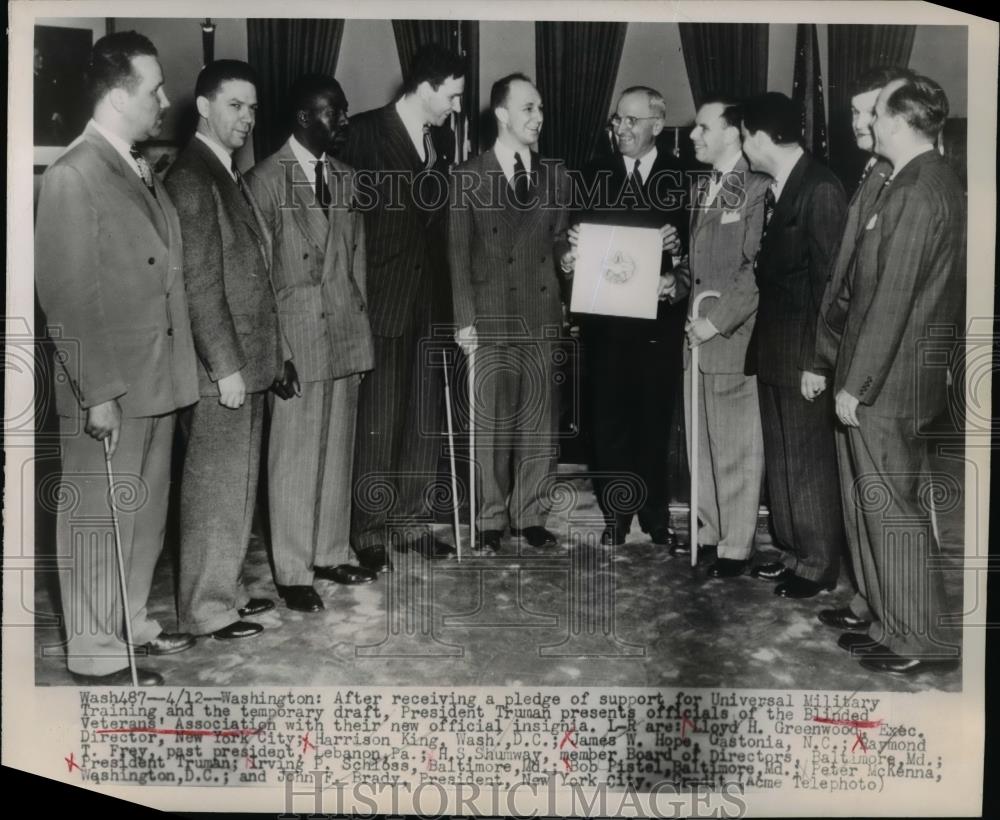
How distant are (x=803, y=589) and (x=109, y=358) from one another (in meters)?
2.53

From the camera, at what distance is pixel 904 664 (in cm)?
390

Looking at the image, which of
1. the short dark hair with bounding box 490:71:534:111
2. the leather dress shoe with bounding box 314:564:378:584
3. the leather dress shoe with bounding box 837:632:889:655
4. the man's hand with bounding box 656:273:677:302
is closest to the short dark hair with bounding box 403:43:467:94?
the short dark hair with bounding box 490:71:534:111

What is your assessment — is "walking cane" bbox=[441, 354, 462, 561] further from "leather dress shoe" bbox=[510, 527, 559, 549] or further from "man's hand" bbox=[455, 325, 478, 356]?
"leather dress shoe" bbox=[510, 527, 559, 549]

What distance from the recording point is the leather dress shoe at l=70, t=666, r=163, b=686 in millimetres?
3865

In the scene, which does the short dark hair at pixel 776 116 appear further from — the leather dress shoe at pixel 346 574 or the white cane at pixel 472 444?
the leather dress shoe at pixel 346 574

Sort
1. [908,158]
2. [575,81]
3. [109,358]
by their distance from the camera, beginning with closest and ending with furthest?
[109,358]
[908,158]
[575,81]

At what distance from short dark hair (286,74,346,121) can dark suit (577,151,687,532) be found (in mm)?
985

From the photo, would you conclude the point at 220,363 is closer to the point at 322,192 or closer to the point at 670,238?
the point at 322,192

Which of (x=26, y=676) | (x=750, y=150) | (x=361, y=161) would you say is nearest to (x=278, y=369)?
(x=361, y=161)

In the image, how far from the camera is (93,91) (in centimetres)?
381

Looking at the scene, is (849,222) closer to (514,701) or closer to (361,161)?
(361,161)

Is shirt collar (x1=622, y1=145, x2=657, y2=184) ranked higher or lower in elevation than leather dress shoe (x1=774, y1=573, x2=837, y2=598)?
higher

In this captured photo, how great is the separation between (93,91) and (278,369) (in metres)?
1.13

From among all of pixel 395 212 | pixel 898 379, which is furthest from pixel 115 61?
pixel 898 379
